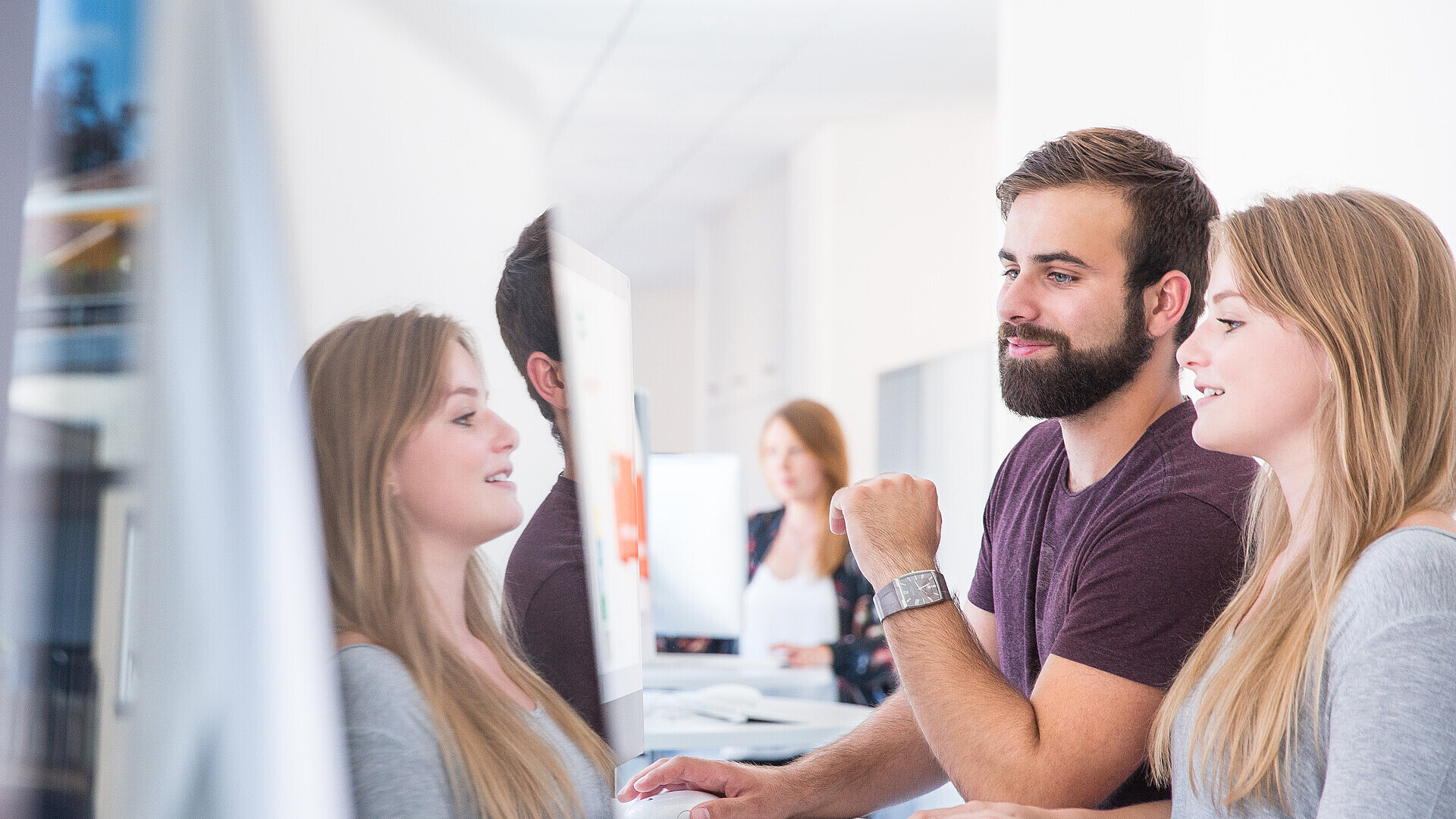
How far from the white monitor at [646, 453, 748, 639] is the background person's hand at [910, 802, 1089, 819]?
1685mm

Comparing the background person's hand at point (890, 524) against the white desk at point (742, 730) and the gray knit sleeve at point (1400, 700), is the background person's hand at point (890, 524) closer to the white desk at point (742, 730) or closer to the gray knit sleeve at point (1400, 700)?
the gray knit sleeve at point (1400, 700)

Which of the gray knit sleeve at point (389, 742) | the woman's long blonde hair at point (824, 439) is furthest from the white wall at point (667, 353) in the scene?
the gray knit sleeve at point (389, 742)

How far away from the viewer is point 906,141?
4629mm

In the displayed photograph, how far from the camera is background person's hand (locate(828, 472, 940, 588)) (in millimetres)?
1054

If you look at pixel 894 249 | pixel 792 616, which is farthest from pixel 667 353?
pixel 792 616

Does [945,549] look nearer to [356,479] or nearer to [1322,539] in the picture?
[1322,539]

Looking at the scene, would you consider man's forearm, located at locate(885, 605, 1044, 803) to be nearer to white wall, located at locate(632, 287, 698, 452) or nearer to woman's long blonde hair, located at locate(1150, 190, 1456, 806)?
woman's long blonde hair, located at locate(1150, 190, 1456, 806)

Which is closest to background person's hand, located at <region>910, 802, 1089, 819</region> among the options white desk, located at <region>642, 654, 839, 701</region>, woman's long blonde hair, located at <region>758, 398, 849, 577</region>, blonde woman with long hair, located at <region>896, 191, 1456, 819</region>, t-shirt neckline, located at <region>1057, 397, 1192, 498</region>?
blonde woman with long hair, located at <region>896, 191, 1456, 819</region>

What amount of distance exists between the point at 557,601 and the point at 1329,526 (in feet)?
2.09

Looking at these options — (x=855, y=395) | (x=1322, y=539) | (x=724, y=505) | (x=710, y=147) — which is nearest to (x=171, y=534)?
(x=1322, y=539)

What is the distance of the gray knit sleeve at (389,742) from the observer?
0.28 metres

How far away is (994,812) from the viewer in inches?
33.6

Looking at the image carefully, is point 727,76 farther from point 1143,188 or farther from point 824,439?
point 1143,188

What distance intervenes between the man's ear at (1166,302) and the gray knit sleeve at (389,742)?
1.01 m
